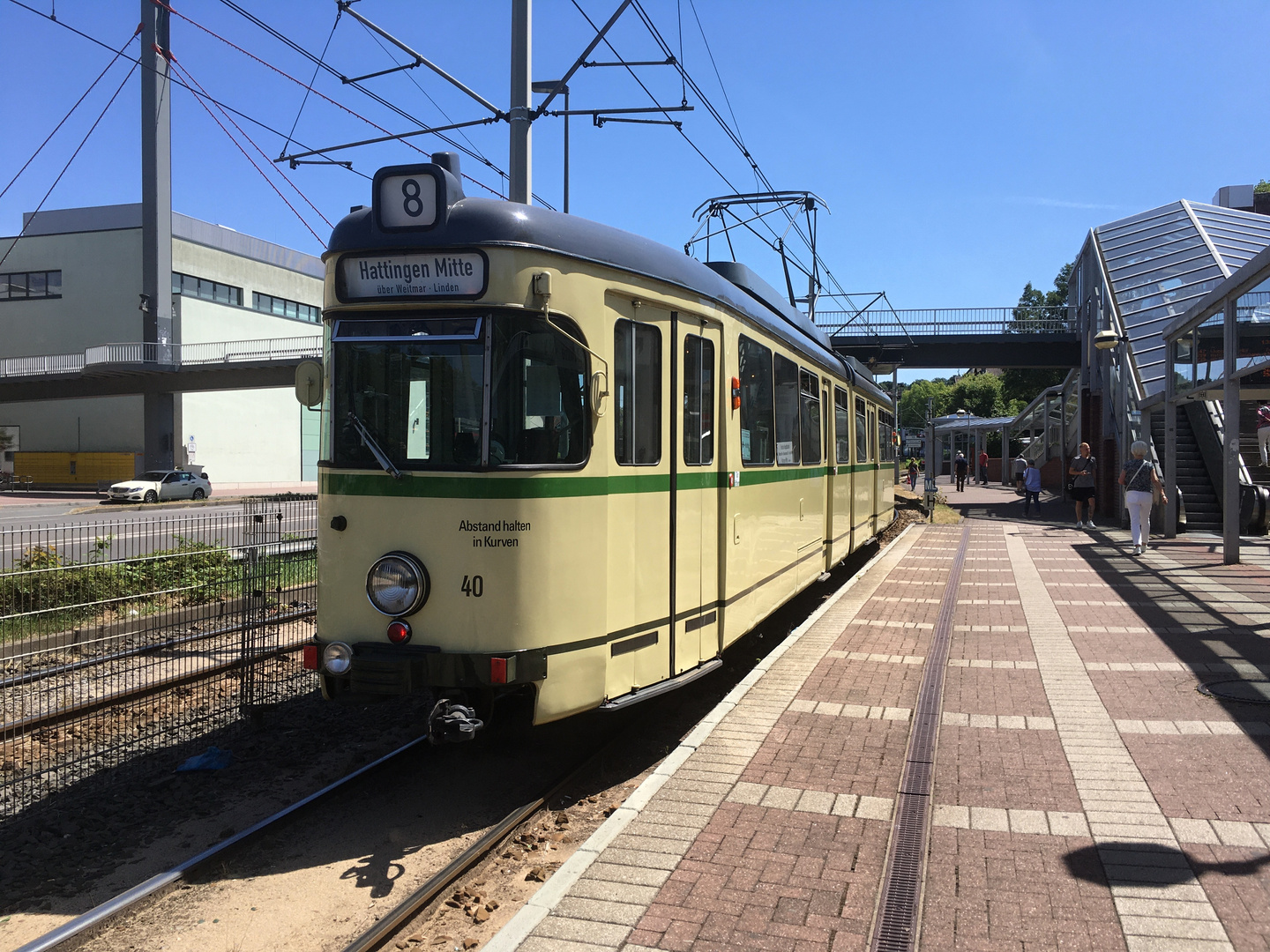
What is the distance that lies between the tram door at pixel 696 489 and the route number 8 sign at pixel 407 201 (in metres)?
1.74

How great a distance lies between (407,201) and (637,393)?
1734 millimetres

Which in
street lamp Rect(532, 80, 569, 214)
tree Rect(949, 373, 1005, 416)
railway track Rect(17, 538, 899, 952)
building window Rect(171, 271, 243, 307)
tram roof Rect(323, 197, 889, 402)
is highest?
building window Rect(171, 271, 243, 307)

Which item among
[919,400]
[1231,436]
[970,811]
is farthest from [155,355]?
[919,400]

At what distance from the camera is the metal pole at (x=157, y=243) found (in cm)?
4059

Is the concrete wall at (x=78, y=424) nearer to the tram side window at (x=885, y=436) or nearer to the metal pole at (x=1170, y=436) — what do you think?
the tram side window at (x=885, y=436)

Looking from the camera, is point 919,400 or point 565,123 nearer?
point 565,123

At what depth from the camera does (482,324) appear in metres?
5.16

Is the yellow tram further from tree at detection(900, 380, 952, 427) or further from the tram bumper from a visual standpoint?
tree at detection(900, 380, 952, 427)

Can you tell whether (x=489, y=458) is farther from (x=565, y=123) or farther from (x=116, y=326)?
(x=116, y=326)

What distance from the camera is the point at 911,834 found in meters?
4.45

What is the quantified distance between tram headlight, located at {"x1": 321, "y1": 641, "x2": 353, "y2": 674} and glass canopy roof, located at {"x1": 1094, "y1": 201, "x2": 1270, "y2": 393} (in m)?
19.8

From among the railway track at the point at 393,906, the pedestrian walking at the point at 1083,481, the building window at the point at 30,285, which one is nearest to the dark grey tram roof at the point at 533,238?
the railway track at the point at 393,906

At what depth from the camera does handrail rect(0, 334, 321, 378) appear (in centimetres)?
4250

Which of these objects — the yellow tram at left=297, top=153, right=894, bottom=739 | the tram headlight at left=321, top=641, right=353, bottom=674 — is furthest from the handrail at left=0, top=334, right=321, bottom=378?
the tram headlight at left=321, top=641, right=353, bottom=674
